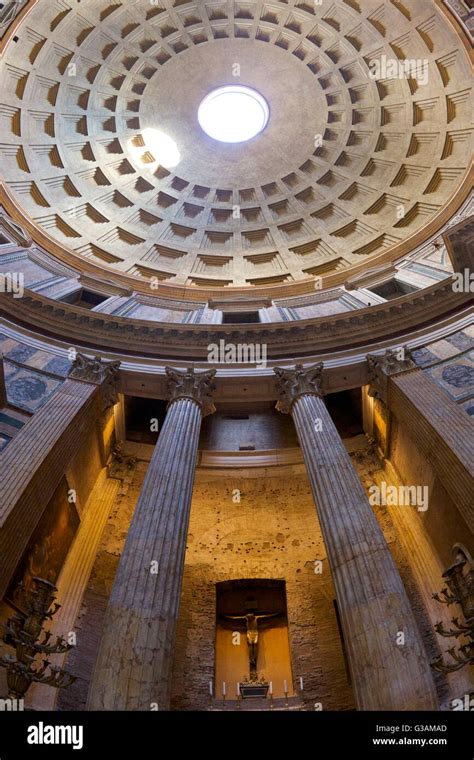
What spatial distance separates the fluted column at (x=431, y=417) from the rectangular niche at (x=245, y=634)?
6754 mm

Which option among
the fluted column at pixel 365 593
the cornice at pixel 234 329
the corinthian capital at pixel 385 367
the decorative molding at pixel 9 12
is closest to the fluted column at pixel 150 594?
the fluted column at pixel 365 593

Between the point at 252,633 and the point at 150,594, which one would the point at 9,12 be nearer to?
the point at 150,594

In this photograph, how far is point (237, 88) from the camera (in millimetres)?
32812

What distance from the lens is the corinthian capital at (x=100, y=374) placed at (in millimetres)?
15844

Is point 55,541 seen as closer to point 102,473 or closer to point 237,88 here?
point 102,473

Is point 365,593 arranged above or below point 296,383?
below

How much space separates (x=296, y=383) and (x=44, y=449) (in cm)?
816

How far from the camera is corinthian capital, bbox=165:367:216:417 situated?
1630 centimetres

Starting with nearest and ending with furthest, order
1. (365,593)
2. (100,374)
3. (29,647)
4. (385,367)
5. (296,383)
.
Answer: (365,593)
(29,647)
(100,374)
(385,367)
(296,383)

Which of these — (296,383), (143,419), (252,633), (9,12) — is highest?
(9,12)

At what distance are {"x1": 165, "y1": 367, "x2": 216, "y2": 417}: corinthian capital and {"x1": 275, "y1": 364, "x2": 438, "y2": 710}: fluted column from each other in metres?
3.84

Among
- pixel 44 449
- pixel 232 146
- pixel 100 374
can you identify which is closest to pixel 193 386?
pixel 100 374

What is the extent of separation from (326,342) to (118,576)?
477 inches

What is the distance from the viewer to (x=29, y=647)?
32.7ft
